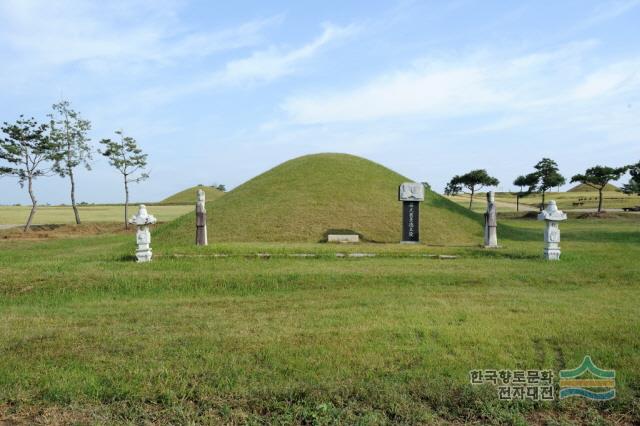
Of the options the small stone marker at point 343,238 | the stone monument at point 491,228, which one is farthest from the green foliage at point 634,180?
the small stone marker at point 343,238

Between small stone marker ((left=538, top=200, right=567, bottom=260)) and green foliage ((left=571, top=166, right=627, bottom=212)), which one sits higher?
green foliage ((left=571, top=166, right=627, bottom=212))

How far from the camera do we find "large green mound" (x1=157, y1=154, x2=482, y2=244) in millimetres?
22828

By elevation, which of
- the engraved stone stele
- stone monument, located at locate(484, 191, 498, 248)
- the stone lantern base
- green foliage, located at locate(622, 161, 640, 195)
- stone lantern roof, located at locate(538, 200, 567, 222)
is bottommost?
the stone lantern base

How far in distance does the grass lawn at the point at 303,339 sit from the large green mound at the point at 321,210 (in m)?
9.63

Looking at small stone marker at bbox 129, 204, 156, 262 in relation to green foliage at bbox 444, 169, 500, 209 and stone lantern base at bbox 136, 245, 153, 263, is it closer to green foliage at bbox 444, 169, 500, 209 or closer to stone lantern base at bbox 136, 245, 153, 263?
stone lantern base at bbox 136, 245, 153, 263

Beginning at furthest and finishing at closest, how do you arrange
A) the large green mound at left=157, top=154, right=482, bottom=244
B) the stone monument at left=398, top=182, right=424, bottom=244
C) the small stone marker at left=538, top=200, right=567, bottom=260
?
the large green mound at left=157, top=154, right=482, bottom=244 → the stone monument at left=398, top=182, right=424, bottom=244 → the small stone marker at left=538, top=200, right=567, bottom=260

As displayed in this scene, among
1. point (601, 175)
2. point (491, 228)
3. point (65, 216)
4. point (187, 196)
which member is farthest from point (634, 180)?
point (187, 196)

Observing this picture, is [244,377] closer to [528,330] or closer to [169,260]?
[528,330]

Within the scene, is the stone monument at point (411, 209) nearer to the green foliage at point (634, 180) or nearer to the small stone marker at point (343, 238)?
the small stone marker at point (343, 238)

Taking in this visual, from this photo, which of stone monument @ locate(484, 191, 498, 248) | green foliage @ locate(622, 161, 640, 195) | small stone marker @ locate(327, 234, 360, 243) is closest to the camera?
stone monument @ locate(484, 191, 498, 248)

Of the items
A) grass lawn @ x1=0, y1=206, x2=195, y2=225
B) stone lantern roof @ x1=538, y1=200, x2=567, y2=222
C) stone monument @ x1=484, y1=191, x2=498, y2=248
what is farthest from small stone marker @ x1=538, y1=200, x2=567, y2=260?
grass lawn @ x1=0, y1=206, x2=195, y2=225

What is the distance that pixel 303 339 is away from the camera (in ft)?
21.6

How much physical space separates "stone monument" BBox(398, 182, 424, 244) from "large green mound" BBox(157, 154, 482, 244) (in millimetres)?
2183

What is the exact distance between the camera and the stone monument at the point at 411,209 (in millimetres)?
19891
